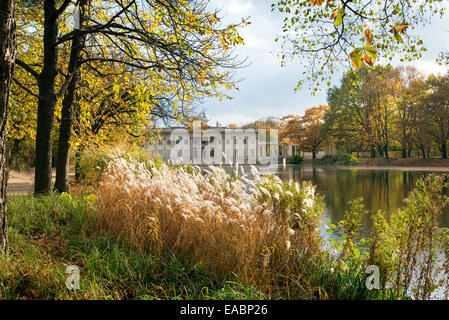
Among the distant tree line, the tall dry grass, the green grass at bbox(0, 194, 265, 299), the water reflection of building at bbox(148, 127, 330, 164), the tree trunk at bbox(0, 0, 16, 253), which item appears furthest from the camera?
the water reflection of building at bbox(148, 127, 330, 164)

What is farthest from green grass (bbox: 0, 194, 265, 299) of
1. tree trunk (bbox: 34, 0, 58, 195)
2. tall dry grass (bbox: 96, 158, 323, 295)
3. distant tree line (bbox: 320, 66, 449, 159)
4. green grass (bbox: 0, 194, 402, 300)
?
distant tree line (bbox: 320, 66, 449, 159)

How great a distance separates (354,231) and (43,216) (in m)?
5.16

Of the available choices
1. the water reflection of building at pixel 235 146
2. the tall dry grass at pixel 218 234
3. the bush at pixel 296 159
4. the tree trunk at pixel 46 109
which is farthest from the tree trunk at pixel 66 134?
the bush at pixel 296 159

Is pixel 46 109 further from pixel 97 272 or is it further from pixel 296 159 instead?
pixel 296 159

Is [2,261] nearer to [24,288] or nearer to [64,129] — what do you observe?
[24,288]

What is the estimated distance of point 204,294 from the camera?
3.31m

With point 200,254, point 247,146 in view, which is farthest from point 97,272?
point 247,146

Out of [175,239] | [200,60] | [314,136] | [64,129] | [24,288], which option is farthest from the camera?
[314,136]

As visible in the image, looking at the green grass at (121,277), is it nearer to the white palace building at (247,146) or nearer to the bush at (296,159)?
the white palace building at (247,146)

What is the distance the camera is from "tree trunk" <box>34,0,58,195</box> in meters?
7.50

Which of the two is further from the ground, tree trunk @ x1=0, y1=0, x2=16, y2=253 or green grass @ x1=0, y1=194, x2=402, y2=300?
tree trunk @ x1=0, y1=0, x2=16, y2=253

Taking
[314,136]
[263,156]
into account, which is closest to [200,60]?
[314,136]

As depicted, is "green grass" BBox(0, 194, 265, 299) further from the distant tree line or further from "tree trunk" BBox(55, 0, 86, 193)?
the distant tree line

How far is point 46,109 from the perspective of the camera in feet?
24.7
